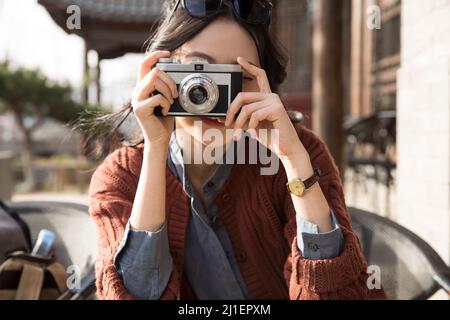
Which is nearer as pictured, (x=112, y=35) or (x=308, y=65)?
(x=112, y=35)

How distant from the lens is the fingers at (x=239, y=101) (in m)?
1.10

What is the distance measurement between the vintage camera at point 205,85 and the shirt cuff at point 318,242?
0.31m

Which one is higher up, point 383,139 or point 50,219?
point 383,139

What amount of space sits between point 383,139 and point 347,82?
5.62m

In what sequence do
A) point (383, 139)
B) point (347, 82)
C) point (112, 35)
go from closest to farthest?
point (383, 139)
point (112, 35)
point (347, 82)

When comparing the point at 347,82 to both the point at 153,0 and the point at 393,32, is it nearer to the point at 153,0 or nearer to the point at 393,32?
the point at 393,32

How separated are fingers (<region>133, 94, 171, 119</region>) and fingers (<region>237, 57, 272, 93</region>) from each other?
0.62 feet

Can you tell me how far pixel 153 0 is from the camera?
658 cm

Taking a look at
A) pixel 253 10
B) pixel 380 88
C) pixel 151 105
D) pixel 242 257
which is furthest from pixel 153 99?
pixel 380 88

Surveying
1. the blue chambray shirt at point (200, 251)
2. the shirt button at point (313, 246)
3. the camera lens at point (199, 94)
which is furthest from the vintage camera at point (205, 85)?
the shirt button at point (313, 246)

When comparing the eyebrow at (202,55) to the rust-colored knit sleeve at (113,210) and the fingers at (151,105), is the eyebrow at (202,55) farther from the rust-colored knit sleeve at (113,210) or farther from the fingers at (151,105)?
the rust-colored knit sleeve at (113,210)
